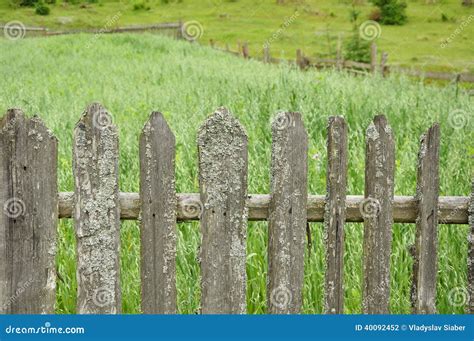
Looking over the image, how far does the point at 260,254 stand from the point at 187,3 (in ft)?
266

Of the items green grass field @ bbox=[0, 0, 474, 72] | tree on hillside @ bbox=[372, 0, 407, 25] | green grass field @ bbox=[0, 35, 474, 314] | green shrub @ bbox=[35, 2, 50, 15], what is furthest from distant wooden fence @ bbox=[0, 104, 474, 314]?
green shrub @ bbox=[35, 2, 50, 15]

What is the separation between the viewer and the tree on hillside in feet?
178

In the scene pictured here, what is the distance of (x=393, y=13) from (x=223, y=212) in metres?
55.3

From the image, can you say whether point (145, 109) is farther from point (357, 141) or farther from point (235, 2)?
point (235, 2)

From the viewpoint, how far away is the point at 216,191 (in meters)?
2.43

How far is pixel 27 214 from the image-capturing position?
2.47 metres

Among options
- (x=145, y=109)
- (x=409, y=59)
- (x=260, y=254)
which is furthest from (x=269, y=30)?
(x=260, y=254)

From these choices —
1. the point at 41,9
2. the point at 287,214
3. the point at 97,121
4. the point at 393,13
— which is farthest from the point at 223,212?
the point at 41,9

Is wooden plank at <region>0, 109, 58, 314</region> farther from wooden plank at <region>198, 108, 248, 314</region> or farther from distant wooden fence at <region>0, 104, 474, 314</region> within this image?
wooden plank at <region>198, 108, 248, 314</region>

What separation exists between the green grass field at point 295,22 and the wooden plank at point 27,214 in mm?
29617

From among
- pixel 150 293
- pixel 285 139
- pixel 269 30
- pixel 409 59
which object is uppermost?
pixel 269 30

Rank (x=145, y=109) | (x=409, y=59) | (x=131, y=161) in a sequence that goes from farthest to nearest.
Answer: (x=409, y=59)
(x=145, y=109)
(x=131, y=161)

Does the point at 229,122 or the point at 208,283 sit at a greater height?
the point at 229,122

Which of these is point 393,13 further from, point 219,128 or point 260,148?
point 219,128
